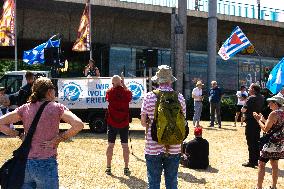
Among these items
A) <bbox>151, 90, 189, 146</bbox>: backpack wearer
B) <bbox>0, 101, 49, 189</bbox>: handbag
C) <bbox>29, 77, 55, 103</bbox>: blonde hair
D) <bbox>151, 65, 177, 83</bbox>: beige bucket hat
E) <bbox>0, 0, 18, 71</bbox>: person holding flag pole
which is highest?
<bbox>0, 0, 18, 71</bbox>: person holding flag pole

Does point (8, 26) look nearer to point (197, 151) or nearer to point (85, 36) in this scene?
point (85, 36)

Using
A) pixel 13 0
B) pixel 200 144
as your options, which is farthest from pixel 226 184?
pixel 13 0

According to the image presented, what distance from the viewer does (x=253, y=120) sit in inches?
395

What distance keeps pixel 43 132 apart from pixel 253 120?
21.5 ft

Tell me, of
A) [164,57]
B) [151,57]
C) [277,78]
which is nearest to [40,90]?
[277,78]

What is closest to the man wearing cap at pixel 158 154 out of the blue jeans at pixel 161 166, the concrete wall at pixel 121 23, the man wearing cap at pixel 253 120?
the blue jeans at pixel 161 166

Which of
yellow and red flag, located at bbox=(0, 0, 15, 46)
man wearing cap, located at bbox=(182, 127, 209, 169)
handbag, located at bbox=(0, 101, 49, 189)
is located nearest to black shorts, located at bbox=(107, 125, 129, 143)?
man wearing cap, located at bbox=(182, 127, 209, 169)

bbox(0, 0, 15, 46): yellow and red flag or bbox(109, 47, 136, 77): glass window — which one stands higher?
bbox(0, 0, 15, 46): yellow and red flag

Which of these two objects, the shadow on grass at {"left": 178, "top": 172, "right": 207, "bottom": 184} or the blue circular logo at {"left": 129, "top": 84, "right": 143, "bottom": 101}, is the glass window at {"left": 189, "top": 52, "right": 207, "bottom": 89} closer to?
the blue circular logo at {"left": 129, "top": 84, "right": 143, "bottom": 101}

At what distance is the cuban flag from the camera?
62.0 feet

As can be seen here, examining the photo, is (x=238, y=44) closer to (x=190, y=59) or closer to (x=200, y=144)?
(x=200, y=144)

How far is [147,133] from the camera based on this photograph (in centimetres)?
545

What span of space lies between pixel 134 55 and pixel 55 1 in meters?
6.86

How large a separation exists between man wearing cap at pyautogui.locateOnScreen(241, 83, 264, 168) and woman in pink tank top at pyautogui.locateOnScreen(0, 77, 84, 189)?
6122 mm
